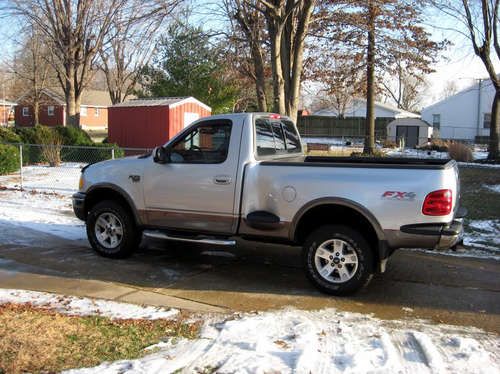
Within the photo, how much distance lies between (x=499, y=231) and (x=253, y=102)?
86.3 feet

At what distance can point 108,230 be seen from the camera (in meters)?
7.41

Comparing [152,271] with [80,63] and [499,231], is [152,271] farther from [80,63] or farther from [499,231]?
[80,63]

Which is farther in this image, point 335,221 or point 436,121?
point 436,121

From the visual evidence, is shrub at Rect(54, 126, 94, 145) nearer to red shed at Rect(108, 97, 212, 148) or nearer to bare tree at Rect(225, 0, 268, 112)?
red shed at Rect(108, 97, 212, 148)

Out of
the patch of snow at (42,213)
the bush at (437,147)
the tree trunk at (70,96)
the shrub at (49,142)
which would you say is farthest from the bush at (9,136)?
the bush at (437,147)

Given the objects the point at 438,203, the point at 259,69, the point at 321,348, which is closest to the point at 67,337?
the point at 321,348

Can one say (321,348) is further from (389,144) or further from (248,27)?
(389,144)

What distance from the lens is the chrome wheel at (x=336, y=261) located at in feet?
18.7

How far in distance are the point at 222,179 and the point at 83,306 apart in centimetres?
215

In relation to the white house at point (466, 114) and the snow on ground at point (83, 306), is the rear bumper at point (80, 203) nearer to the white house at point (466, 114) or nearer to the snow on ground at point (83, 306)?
the snow on ground at point (83, 306)

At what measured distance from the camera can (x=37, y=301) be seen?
5391 mm

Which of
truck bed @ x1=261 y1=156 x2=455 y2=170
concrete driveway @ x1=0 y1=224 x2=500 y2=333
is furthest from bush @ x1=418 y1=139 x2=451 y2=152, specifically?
truck bed @ x1=261 y1=156 x2=455 y2=170

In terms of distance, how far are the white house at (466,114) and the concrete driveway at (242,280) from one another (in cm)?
4407

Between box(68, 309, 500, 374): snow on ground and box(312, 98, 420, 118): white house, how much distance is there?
59.8 meters
